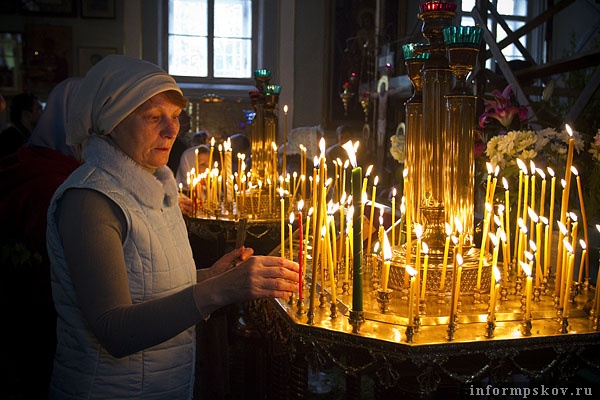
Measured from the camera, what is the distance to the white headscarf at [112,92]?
1559 mm

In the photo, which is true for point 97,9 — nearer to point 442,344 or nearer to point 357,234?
point 357,234

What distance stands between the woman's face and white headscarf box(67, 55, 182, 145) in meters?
0.05

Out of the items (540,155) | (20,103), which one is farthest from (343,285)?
(20,103)

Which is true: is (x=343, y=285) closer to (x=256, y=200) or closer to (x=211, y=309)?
(x=211, y=309)

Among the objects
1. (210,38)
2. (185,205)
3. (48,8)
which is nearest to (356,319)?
(185,205)

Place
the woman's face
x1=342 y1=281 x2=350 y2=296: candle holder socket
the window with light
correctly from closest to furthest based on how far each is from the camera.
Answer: the woman's face → x1=342 y1=281 x2=350 y2=296: candle holder socket → the window with light

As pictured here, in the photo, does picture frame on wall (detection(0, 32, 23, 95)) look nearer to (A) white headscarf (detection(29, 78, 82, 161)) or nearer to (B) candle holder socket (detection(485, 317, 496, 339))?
(A) white headscarf (detection(29, 78, 82, 161))

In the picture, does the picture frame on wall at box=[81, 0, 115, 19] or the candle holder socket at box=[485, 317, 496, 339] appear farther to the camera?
the picture frame on wall at box=[81, 0, 115, 19]

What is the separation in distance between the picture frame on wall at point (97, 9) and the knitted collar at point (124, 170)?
9.38 meters

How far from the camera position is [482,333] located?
53.9 inches

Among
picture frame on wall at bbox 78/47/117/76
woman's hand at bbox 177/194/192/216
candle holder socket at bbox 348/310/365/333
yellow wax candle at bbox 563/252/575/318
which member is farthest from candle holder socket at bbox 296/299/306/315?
picture frame on wall at bbox 78/47/117/76

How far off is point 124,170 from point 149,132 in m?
0.13

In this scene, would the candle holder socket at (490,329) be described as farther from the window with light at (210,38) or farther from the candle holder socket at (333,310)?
the window with light at (210,38)

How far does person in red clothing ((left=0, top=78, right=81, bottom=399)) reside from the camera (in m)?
2.41
